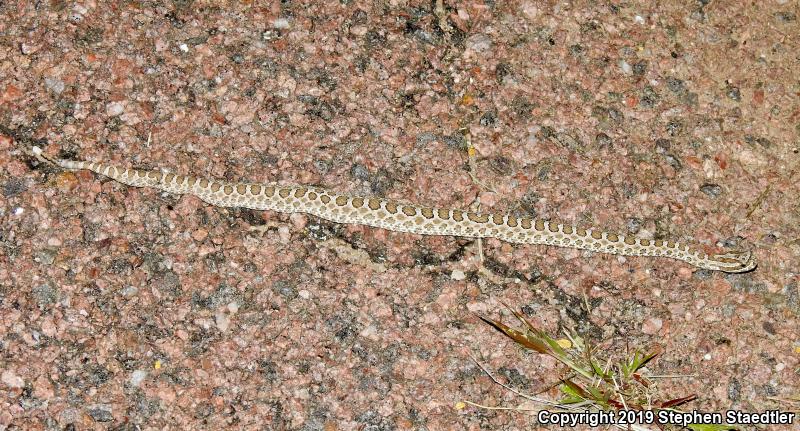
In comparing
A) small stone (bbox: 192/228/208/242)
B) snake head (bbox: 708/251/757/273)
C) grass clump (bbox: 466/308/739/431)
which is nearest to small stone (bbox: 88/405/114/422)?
small stone (bbox: 192/228/208/242)

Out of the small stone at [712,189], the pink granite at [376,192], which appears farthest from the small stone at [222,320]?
the small stone at [712,189]

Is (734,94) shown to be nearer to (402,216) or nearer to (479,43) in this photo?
(479,43)

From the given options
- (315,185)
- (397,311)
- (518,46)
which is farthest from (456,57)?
(397,311)

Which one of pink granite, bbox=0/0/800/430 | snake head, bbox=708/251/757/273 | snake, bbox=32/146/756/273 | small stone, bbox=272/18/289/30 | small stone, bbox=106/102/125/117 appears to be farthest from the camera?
small stone, bbox=272/18/289/30

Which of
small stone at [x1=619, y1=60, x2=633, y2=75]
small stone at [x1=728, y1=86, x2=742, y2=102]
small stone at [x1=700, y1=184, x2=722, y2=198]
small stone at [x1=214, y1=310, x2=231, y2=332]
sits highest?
small stone at [x1=619, y1=60, x2=633, y2=75]

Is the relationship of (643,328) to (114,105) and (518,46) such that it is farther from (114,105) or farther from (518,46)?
(114,105)

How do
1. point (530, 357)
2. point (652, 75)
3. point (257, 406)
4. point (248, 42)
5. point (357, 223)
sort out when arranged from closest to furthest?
point (257, 406) → point (530, 357) → point (357, 223) → point (248, 42) → point (652, 75)

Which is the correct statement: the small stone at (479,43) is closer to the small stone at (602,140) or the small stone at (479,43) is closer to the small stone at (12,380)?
the small stone at (602,140)

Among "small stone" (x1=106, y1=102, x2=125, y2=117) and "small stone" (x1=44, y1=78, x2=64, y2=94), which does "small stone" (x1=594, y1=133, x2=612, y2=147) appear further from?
"small stone" (x1=44, y1=78, x2=64, y2=94)
